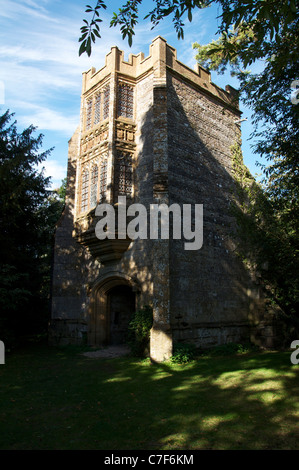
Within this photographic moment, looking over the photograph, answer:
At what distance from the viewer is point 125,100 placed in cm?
1360

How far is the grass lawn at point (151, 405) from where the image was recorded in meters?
4.58

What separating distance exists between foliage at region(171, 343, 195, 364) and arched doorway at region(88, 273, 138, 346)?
305 cm

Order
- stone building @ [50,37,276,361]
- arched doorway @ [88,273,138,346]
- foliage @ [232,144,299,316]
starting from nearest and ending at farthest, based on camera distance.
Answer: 1. foliage @ [232,144,299,316]
2. stone building @ [50,37,276,361]
3. arched doorway @ [88,273,138,346]

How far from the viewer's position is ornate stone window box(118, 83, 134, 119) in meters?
13.5

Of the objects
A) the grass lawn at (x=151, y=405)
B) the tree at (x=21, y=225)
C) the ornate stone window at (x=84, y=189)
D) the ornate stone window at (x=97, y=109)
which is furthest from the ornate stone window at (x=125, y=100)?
the grass lawn at (x=151, y=405)

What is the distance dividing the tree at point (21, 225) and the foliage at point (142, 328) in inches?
158

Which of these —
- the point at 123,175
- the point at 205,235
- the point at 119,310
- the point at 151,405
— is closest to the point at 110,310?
the point at 119,310

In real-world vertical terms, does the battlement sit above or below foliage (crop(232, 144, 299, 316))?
above

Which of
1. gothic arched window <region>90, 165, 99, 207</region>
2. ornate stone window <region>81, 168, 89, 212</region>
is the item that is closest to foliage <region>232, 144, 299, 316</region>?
gothic arched window <region>90, 165, 99, 207</region>

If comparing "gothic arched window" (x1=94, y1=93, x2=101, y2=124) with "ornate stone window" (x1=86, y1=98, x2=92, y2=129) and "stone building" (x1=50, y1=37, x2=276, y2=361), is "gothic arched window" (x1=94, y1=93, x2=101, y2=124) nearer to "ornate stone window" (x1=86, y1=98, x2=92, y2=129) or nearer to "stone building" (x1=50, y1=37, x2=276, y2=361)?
"stone building" (x1=50, y1=37, x2=276, y2=361)

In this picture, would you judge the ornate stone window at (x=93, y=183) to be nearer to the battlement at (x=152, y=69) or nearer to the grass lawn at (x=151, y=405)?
the battlement at (x=152, y=69)

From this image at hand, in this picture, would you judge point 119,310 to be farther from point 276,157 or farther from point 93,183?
point 276,157

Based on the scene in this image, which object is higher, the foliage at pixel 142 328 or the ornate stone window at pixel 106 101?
the ornate stone window at pixel 106 101

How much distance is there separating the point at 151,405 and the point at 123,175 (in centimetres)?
869
